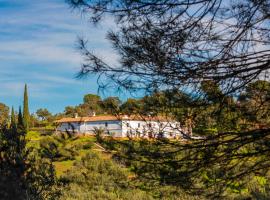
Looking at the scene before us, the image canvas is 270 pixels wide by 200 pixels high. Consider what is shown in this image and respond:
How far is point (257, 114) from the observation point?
459 cm

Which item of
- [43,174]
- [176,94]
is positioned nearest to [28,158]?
[43,174]

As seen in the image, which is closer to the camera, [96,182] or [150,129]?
[150,129]

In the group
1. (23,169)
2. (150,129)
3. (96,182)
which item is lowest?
(96,182)

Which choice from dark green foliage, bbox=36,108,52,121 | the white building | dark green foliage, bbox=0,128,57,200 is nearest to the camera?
dark green foliage, bbox=0,128,57,200

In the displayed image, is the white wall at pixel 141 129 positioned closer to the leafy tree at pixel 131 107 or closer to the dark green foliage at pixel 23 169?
the leafy tree at pixel 131 107

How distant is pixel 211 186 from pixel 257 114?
3.02 ft

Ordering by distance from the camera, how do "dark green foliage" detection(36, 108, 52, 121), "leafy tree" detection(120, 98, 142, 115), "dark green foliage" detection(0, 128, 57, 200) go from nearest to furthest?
"dark green foliage" detection(0, 128, 57, 200), "leafy tree" detection(120, 98, 142, 115), "dark green foliage" detection(36, 108, 52, 121)

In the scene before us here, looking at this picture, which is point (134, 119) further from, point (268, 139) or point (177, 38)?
point (268, 139)

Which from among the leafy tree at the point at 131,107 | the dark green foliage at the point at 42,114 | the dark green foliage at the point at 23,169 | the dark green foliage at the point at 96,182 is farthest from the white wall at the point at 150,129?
the dark green foliage at the point at 42,114

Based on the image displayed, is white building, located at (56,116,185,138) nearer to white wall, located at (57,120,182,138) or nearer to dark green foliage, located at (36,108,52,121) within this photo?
white wall, located at (57,120,182,138)

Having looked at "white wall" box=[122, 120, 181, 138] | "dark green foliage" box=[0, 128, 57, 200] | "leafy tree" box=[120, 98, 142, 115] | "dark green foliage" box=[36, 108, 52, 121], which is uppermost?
"dark green foliage" box=[36, 108, 52, 121]

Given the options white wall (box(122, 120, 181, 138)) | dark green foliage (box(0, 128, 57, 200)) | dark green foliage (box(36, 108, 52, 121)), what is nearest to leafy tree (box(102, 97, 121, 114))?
white wall (box(122, 120, 181, 138))

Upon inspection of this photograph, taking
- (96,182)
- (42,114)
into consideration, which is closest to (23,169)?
(96,182)

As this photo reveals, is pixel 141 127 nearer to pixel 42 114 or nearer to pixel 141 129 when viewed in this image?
pixel 141 129
